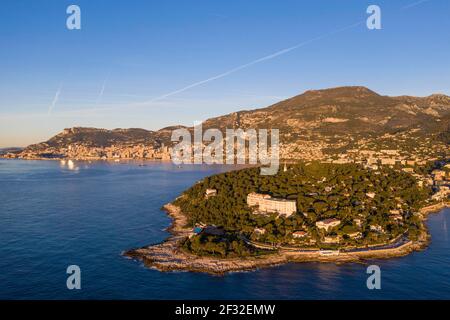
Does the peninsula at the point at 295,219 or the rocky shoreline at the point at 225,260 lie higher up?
the peninsula at the point at 295,219

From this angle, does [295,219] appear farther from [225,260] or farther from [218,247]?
[225,260]

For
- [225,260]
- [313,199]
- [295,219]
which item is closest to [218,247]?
[225,260]

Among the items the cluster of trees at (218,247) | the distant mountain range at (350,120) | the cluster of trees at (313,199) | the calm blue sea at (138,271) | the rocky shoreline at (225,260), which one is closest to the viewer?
the calm blue sea at (138,271)

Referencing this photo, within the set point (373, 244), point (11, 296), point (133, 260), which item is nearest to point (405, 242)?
point (373, 244)

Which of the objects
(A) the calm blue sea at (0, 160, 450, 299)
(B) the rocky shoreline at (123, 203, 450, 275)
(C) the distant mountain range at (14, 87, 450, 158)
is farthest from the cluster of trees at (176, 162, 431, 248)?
(C) the distant mountain range at (14, 87, 450, 158)

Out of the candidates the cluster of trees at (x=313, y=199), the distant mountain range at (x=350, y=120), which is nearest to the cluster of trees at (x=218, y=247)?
the cluster of trees at (x=313, y=199)

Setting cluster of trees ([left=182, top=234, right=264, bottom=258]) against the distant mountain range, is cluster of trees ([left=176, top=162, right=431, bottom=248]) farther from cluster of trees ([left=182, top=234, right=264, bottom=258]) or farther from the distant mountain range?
the distant mountain range

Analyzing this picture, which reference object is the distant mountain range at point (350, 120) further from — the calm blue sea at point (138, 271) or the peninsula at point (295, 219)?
Answer: the calm blue sea at point (138, 271)
